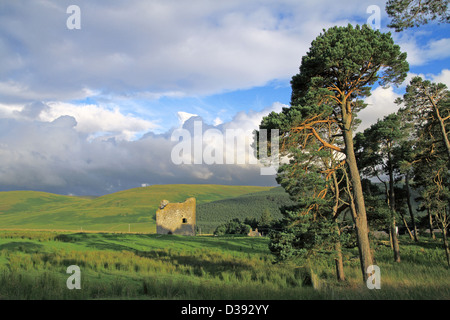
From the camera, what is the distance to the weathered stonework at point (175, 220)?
39.2m

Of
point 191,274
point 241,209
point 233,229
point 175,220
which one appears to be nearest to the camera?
point 191,274

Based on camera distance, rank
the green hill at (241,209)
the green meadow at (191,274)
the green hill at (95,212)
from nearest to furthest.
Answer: the green meadow at (191,274), the green hill at (95,212), the green hill at (241,209)

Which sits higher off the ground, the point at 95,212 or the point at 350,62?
the point at 350,62

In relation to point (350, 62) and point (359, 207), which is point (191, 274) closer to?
point (359, 207)

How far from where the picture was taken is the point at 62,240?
77.7 feet

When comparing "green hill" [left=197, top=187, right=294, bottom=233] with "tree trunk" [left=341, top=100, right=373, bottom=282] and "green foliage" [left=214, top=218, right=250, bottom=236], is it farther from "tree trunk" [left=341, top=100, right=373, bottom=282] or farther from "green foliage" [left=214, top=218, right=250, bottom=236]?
"tree trunk" [left=341, top=100, right=373, bottom=282]

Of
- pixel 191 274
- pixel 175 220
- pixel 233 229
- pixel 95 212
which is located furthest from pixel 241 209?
pixel 191 274

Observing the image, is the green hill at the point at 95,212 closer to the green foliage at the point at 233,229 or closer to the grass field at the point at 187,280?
the green foliage at the point at 233,229

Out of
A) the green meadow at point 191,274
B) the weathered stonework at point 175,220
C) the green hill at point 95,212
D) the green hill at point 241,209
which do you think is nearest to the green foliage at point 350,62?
the green meadow at point 191,274

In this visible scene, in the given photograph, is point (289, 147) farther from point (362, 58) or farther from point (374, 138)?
point (374, 138)

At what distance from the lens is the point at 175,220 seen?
39.3 meters

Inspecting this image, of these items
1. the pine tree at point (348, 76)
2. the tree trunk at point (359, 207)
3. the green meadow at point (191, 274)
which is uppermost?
the pine tree at point (348, 76)

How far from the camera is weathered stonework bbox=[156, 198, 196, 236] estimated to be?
39.2 m

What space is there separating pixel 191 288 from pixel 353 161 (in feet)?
25.1
